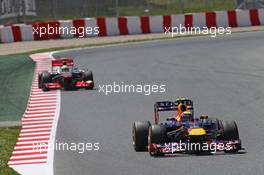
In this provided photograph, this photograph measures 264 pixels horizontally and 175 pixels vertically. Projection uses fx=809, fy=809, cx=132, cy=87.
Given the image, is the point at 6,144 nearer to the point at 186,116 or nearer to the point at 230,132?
the point at 186,116

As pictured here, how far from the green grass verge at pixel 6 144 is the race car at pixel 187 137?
2002mm

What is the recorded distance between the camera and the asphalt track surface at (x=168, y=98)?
11.0m

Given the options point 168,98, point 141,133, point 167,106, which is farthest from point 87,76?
point 141,133

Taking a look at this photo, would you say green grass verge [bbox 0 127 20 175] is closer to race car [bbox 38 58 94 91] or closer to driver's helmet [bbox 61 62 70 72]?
race car [bbox 38 58 94 91]

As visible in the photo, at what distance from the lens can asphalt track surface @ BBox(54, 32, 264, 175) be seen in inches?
435

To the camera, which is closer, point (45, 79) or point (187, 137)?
point (187, 137)

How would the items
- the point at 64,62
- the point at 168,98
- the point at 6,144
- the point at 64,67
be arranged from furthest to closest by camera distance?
the point at 64,67, the point at 64,62, the point at 168,98, the point at 6,144

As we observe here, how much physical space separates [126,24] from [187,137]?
28.2m

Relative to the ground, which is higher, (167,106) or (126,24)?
(126,24)

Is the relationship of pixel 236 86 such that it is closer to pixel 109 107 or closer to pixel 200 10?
pixel 109 107

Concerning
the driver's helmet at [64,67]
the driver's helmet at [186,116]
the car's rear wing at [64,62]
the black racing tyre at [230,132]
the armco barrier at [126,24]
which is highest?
the armco barrier at [126,24]

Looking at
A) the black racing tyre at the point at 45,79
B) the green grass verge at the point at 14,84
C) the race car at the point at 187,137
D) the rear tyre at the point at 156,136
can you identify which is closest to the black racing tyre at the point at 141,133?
the race car at the point at 187,137

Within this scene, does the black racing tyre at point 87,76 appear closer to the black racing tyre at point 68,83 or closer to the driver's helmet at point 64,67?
the black racing tyre at point 68,83

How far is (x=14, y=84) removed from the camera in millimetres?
22297
